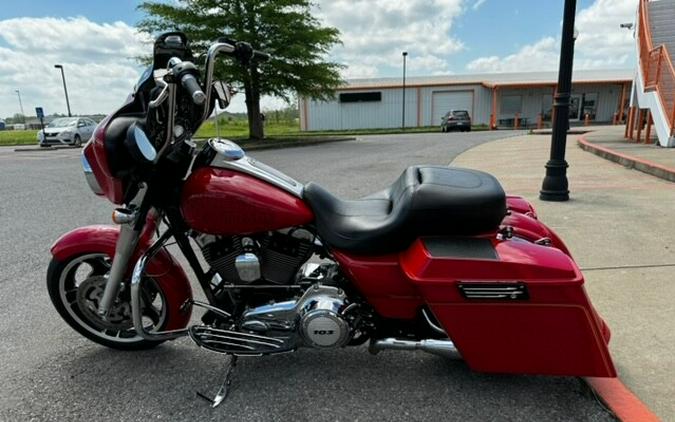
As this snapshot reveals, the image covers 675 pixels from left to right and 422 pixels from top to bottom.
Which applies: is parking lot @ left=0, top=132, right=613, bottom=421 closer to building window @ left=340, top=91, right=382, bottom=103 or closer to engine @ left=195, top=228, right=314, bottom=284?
engine @ left=195, top=228, right=314, bottom=284

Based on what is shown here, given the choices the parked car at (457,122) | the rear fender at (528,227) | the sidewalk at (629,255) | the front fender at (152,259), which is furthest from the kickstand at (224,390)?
the parked car at (457,122)

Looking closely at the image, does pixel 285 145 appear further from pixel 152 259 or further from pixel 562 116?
pixel 152 259

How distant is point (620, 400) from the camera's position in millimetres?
2084

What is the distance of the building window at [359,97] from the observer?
34344mm

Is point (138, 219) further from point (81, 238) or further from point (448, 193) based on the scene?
point (448, 193)

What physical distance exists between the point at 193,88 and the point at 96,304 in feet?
5.22

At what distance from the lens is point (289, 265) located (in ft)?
7.35

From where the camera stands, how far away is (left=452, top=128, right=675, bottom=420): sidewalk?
2.32 meters

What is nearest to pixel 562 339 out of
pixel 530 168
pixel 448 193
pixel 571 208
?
pixel 448 193

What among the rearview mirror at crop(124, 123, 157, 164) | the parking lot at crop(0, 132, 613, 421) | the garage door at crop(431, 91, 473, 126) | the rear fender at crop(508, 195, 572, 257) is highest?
the garage door at crop(431, 91, 473, 126)

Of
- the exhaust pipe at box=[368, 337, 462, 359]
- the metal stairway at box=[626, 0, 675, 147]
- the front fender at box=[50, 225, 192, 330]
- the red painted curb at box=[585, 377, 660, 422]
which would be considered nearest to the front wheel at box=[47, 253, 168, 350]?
the front fender at box=[50, 225, 192, 330]

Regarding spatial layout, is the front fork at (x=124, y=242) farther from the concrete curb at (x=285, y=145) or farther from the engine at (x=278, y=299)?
the concrete curb at (x=285, y=145)

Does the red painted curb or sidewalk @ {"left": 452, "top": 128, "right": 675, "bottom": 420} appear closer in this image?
the red painted curb

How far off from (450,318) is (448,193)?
57cm
